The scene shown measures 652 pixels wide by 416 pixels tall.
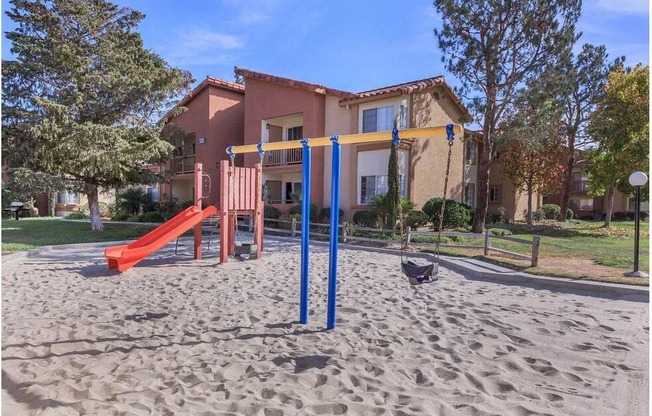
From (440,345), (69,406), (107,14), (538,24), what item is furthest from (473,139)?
(69,406)

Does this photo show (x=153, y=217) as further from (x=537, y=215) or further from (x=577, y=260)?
(x=537, y=215)

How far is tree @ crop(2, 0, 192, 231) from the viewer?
17641 mm

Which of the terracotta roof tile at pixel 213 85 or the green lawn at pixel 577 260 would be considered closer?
the green lawn at pixel 577 260

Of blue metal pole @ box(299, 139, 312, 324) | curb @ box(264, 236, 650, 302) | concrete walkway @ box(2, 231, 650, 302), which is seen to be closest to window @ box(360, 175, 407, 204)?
concrete walkway @ box(2, 231, 650, 302)

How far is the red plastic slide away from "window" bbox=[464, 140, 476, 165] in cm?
2038

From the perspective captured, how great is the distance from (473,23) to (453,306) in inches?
666

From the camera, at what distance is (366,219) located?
65.7 feet

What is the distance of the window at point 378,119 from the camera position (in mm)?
21109

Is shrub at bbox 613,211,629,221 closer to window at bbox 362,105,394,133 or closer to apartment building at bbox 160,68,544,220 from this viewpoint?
apartment building at bbox 160,68,544,220

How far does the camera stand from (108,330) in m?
5.79

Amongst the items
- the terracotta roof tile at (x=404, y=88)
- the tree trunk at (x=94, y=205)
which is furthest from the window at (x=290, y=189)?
the tree trunk at (x=94, y=205)

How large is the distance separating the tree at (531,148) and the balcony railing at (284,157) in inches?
424

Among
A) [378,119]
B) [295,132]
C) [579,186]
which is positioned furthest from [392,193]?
[579,186]

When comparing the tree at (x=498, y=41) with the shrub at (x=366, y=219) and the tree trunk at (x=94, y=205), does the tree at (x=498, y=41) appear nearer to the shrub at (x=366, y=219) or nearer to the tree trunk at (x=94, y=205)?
the shrub at (x=366, y=219)
